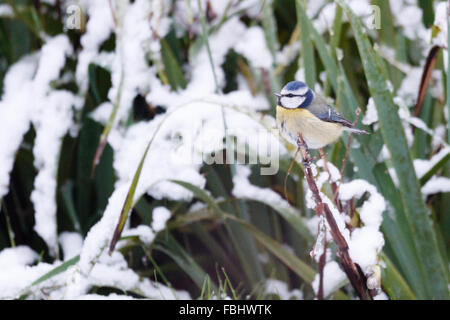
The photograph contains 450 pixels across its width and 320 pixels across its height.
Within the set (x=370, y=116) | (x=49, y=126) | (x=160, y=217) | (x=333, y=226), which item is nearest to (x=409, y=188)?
(x=370, y=116)

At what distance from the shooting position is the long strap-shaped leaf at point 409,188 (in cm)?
51

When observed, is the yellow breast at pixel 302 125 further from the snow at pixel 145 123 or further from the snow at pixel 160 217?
the snow at pixel 160 217

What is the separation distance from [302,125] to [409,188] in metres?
0.23

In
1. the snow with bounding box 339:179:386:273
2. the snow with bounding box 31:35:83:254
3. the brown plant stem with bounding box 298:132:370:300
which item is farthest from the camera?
the snow with bounding box 31:35:83:254

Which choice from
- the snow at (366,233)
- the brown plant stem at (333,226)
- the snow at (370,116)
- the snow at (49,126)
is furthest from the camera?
the snow at (49,126)

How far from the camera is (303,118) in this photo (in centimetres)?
36

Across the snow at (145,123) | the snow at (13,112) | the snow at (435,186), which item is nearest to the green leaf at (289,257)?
the snow at (145,123)

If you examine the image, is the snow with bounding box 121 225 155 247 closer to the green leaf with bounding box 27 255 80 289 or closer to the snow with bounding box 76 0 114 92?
the green leaf with bounding box 27 255 80 289

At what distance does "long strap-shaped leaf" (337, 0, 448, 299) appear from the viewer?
1.67ft

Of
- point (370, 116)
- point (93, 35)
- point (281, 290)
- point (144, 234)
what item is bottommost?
point (281, 290)

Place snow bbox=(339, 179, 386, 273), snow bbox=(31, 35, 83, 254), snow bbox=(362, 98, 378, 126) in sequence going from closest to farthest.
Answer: snow bbox=(339, 179, 386, 273) < snow bbox=(362, 98, 378, 126) < snow bbox=(31, 35, 83, 254)

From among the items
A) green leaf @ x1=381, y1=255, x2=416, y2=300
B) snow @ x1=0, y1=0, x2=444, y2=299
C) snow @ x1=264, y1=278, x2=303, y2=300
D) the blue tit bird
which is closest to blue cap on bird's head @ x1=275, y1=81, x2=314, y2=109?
the blue tit bird

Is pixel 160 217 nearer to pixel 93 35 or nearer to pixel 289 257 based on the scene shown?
pixel 289 257

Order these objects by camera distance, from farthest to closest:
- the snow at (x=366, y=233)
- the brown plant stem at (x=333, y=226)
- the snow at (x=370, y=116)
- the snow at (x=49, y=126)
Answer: the snow at (x=49, y=126) < the snow at (x=370, y=116) < the snow at (x=366, y=233) < the brown plant stem at (x=333, y=226)
